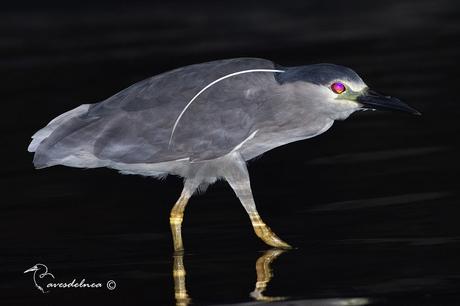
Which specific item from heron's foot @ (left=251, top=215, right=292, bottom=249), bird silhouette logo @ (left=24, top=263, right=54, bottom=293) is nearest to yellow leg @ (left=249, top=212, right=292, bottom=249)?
heron's foot @ (left=251, top=215, right=292, bottom=249)

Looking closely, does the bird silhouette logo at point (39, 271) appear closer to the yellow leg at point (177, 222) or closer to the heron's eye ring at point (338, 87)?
the yellow leg at point (177, 222)

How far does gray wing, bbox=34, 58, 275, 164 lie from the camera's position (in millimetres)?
8484

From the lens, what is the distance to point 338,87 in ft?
27.6

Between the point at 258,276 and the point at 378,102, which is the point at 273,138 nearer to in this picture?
the point at 378,102

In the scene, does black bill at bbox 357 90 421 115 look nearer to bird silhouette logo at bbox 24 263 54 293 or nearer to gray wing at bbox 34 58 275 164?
gray wing at bbox 34 58 275 164

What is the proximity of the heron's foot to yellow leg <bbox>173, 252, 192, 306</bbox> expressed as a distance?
55 centimetres

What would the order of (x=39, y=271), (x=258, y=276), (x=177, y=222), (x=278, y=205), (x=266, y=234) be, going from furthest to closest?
(x=278, y=205) < (x=177, y=222) < (x=266, y=234) < (x=39, y=271) < (x=258, y=276)

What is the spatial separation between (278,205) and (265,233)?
3.84 feet

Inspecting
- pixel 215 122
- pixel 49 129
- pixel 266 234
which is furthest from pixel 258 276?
pixel 49 129

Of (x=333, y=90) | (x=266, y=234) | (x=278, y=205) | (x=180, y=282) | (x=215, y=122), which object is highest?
(x=333, y=90)

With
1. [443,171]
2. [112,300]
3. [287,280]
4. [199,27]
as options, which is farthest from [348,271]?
[199,27]

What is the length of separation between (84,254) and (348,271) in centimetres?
188

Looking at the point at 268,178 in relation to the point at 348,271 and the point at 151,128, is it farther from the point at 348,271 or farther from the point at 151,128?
the point at 348,271

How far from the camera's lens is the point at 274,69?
873 cm
